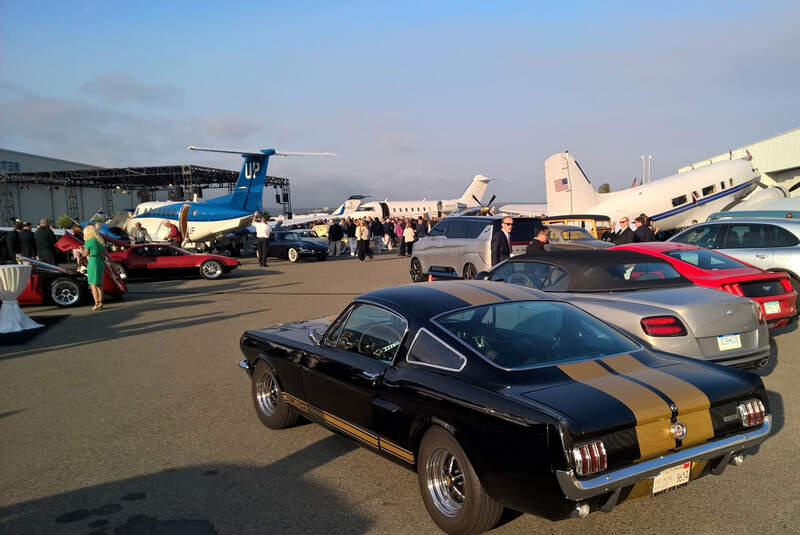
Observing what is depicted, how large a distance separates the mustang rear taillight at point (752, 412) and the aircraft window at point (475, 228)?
444 inches

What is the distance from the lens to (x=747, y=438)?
11.1 ft

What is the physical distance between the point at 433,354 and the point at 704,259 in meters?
5.62

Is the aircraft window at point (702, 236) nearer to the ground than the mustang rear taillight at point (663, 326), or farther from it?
farther from it

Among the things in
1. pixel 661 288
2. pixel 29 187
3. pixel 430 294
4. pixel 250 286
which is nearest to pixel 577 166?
pixel 250 286

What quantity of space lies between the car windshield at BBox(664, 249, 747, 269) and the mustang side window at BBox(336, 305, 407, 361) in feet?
16.6

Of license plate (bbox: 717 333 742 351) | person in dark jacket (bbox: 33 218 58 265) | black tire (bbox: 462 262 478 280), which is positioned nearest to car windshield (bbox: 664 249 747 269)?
license plate (bbox: 717 333 742 351)

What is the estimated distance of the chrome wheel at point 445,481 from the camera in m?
3.48

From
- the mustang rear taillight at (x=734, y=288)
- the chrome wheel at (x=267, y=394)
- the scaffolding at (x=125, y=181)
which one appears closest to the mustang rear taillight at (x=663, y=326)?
the mustang rear taillight at (x=734, y=288)

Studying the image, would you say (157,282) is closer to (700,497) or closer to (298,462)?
(298,462)

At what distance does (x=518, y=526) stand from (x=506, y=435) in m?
0.90

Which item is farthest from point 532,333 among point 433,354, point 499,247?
point 499,247

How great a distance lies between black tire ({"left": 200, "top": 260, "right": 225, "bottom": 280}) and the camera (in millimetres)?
19422

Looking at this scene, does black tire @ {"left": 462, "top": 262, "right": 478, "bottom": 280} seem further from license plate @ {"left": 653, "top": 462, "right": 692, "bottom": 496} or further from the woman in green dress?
license plate @ {"left": 653, "top": 462, "right": 692, "bottom": 496}

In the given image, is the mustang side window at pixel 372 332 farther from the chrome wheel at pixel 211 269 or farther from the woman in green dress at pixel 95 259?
the chrome wheel at pixel 211 269
